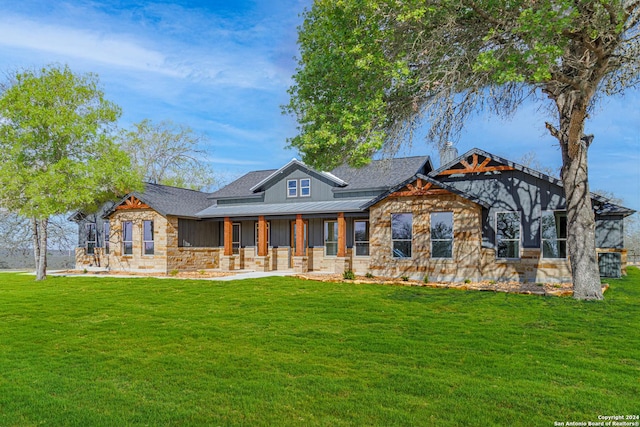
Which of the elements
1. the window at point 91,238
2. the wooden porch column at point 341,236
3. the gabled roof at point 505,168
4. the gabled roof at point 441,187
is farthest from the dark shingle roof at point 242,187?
the gabled roof at point 505,168

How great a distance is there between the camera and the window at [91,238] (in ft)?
84.9

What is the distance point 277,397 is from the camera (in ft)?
16.0

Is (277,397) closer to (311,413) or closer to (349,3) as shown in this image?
(311,413)

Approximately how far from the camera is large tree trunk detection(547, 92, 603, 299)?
12.1 meters

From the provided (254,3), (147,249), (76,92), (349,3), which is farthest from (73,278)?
(349,3)

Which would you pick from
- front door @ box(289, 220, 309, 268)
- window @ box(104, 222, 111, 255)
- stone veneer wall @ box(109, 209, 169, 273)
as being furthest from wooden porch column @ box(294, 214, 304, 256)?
window @ box(104, 222, 111, 255)

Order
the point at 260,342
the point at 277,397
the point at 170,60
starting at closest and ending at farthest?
the point at 277,397 → the point at 260,342 → the point at 170,60

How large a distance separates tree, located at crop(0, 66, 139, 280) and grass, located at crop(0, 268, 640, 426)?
26.2 ft

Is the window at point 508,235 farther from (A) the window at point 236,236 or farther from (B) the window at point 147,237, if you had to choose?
(B) the window at point 147,237

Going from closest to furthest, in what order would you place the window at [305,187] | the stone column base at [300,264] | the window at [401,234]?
1. the window at [401,234]
2. the stone column base at [300,264]
3. the window at [305,187]

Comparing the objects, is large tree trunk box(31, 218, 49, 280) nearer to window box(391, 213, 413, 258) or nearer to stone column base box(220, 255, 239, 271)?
stone column base box(220, 255, 239, 271)

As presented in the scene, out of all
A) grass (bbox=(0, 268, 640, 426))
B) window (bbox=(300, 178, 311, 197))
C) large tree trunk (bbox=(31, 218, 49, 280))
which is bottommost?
grass (bbox=(0, 268, 640, 426))

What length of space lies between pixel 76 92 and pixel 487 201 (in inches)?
734

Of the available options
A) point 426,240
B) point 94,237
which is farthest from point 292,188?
point 94,237
